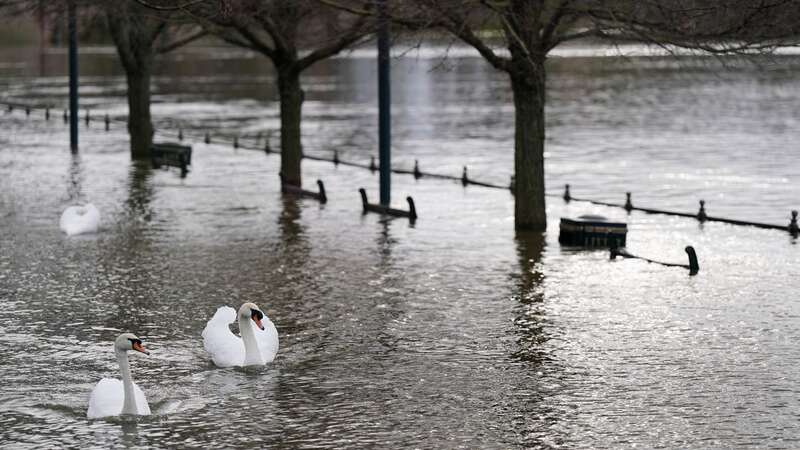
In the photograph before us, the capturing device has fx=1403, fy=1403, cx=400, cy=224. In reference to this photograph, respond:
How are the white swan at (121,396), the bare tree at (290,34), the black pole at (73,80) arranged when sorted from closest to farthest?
1. the white swan at (121,396)
2. the bare tree at (290,34)
3. the black pole at (73,80)

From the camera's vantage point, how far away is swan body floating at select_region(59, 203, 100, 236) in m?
29.9

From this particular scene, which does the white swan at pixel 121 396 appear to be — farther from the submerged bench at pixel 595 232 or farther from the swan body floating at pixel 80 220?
the swan body floating at pixel 80 220

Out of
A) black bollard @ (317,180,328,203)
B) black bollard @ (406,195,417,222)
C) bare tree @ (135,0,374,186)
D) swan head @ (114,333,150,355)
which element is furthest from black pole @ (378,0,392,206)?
swan head @ (114,333,150,355)

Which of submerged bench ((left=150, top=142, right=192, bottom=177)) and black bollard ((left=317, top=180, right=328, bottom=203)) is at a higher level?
submerged bench ((left=150, top=142, right=192, bottom=177))

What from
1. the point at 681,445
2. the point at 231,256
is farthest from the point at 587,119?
the point at 681,445

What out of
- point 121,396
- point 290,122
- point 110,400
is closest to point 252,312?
point 121,396

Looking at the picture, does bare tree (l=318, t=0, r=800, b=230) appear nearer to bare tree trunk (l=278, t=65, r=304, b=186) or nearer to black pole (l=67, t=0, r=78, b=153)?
bare tree trunk (l=278, t=65, r=304, b=186)

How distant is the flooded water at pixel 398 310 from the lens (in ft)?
52.0

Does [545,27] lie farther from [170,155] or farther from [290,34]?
[170,155]

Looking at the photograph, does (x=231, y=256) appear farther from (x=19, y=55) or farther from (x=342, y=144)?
(x=19, y=55)

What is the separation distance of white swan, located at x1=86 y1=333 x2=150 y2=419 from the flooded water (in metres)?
0.28

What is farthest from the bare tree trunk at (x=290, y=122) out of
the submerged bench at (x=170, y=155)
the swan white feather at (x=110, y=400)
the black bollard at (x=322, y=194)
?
the swan white feather at (x=110, y=400)

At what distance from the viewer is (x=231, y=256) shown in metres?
27.4

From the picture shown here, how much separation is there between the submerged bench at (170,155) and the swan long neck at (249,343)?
25.1m
